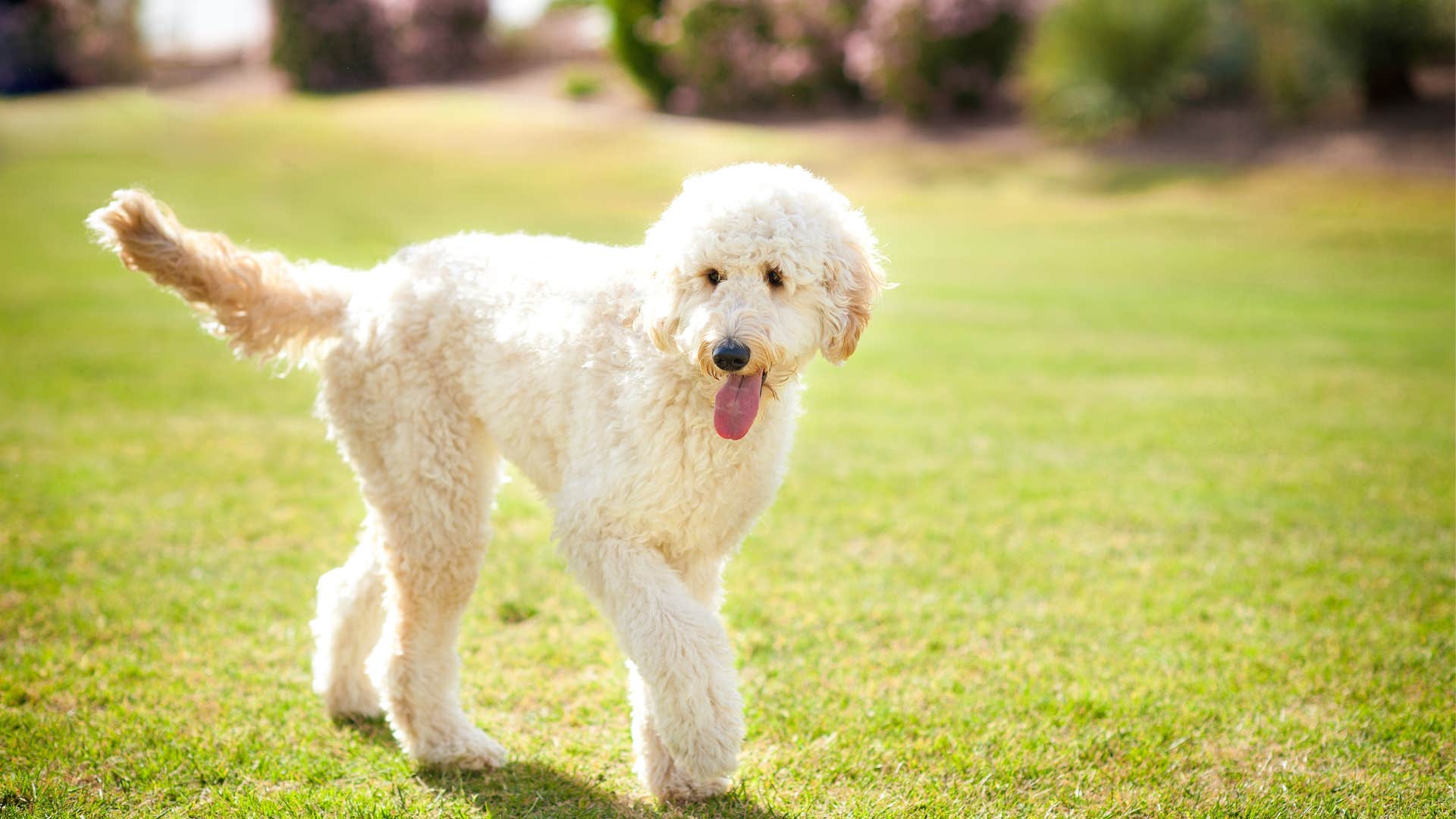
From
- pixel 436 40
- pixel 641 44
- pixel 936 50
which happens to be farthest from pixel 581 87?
pixel 936 50

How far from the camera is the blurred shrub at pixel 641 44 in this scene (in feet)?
92.7

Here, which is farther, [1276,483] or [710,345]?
[1276,483]

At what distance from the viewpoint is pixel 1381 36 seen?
20.2 metres

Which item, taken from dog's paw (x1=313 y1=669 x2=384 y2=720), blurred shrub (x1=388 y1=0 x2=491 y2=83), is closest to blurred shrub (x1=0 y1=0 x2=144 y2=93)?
blurred shrub (x1=388 y1=0 x2=491 y2=83)

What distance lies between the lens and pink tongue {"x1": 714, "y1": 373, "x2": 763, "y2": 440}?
336 cm

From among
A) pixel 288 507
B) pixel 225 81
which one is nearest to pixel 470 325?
pixel 288 507

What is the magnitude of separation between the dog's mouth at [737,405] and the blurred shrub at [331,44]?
29.2 m

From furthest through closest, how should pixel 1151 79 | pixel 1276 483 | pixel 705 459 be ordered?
1. pixel 1151 79
2. pixel 1276 483
3. pixel 705 459

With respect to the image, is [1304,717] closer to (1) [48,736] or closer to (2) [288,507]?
(1) [48,736]

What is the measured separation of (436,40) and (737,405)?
30234 mm

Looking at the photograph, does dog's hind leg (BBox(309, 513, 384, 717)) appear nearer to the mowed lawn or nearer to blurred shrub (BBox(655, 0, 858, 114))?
the mowed lawn

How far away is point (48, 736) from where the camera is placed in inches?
160

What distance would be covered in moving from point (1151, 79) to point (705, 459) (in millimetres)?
22109

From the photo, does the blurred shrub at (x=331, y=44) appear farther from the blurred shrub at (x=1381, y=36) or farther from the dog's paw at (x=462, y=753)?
the dog's paw at (x=462, y=753)
